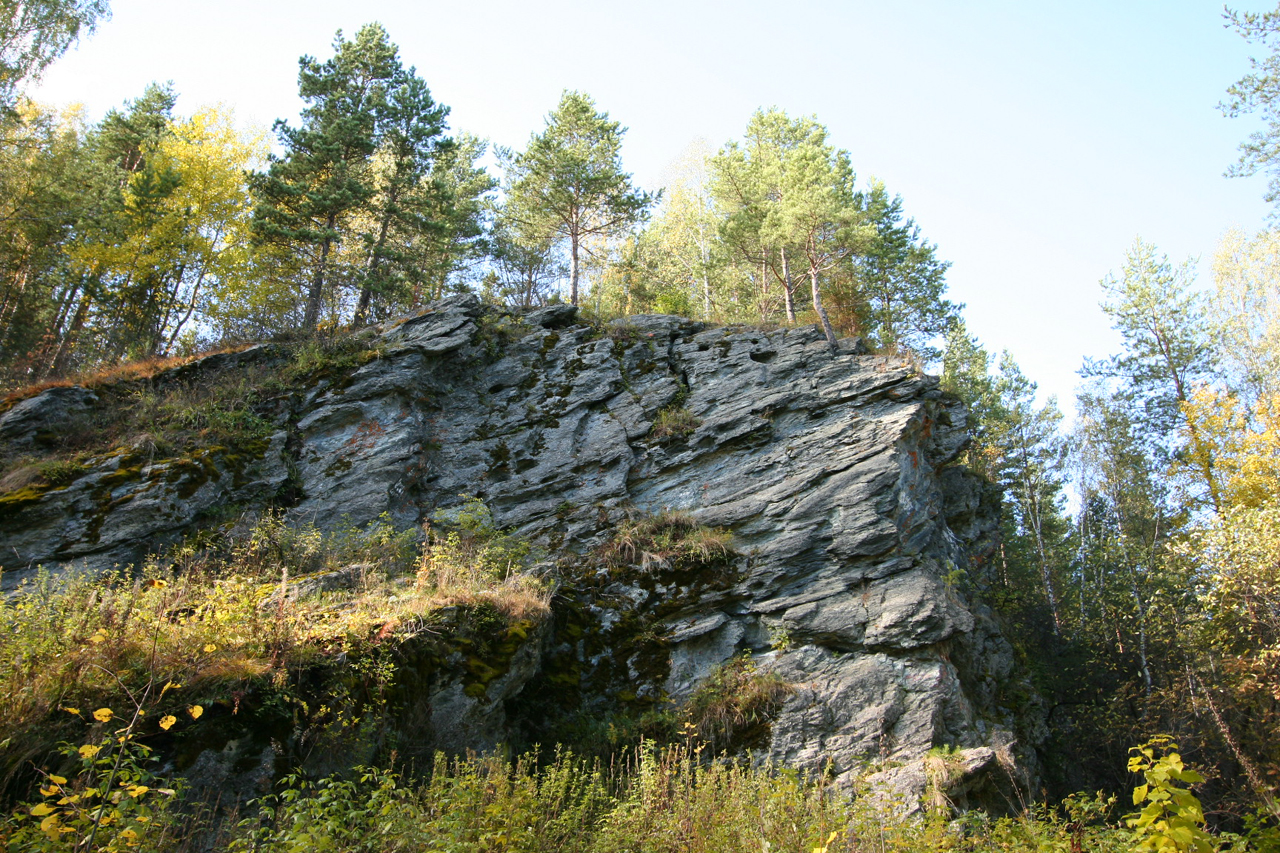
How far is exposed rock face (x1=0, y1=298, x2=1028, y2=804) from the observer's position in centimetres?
923

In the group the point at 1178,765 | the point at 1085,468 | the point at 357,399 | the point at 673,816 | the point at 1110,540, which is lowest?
the point at 673,816

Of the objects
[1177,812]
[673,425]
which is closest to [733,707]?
[673,425]

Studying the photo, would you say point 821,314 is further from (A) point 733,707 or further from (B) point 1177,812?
(B) point 1177,812

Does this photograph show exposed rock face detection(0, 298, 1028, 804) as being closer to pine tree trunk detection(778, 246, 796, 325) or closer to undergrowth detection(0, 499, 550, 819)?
undergrowth detection(0, 499, 550, 819)

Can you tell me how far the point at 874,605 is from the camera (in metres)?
9.92

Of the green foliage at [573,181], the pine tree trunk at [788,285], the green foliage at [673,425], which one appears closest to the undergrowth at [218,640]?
the green foliage at [673,425]

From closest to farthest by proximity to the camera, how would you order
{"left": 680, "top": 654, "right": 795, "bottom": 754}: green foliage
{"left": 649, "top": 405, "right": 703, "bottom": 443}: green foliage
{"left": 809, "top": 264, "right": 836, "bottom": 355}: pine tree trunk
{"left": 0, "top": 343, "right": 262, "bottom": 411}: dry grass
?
{"left": 680, "top": 654, "right": 795, "bottom": 754}: green foliage → {"left": 0, "top": 343, "right": 262, "bottom": 411}: dry grass → {"left": 649, "top": 405, "right": 703, "bottom": 443}: green foliage → {"left": 809, "top": 264, "right": 836, "bottom": 355}: pine tree trunk

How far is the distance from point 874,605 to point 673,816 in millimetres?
5855

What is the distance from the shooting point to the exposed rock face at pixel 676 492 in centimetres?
923

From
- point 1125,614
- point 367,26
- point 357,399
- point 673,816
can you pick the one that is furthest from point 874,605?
point 367,26

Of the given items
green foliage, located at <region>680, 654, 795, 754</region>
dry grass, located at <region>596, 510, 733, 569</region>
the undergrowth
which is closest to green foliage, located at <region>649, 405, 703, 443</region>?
dry grass, located at <region>596, 510, 733, 569</region>

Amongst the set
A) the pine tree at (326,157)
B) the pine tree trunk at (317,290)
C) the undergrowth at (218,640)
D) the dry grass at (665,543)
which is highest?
the pine tree at (326,157)

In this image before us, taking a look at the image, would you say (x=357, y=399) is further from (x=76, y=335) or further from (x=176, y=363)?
(x=76, y=335)

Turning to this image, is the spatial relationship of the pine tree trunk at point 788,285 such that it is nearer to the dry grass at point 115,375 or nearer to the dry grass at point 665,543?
the dry grass at point 665,543
